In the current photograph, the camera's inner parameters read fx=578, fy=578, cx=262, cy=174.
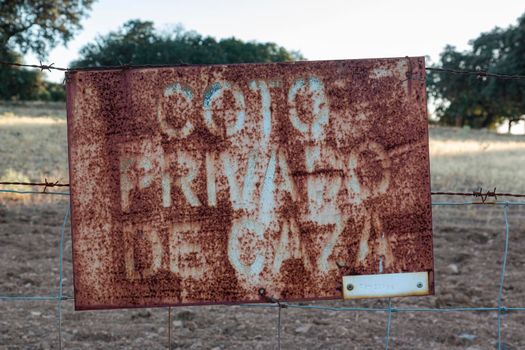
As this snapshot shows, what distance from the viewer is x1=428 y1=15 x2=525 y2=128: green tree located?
2301 cm

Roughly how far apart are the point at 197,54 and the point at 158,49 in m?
2.73

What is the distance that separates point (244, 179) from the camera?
6.48ft

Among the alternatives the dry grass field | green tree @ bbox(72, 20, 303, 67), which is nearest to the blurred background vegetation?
green tree @ bbox(72, 20, 303, 67)

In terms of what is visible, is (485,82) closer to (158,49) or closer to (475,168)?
(475,168)

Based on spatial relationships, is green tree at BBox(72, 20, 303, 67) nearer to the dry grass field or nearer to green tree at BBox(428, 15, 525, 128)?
green tree at BBox(428, 15, 525, 128)

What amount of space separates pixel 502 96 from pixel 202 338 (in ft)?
74.1

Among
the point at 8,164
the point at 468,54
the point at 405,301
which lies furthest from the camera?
the point at 468,54

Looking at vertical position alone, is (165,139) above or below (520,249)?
above

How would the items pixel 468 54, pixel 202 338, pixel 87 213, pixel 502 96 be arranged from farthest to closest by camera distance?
pixel 468 54, pixel 502 96, pixel 202 338, pixel 87 213

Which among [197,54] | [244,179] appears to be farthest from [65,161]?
[197,54]

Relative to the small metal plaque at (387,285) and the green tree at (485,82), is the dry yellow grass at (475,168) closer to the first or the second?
the green tree at (485,82)

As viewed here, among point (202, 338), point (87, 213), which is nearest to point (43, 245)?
point (202, 338)

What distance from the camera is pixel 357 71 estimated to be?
77.9 inches

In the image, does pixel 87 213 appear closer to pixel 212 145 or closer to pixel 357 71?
pixel 212 145
